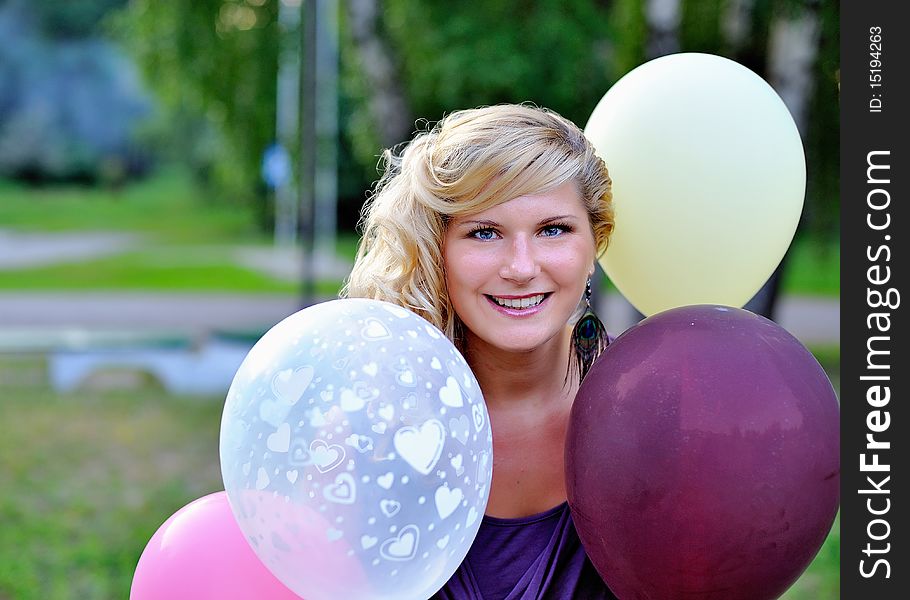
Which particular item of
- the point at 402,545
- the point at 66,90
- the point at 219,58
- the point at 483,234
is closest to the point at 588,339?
the point at 483,234

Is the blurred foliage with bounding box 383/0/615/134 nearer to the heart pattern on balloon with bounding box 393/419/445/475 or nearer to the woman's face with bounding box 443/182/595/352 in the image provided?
the woman's face with bounding box 443/182/595/352

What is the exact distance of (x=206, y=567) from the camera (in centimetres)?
175

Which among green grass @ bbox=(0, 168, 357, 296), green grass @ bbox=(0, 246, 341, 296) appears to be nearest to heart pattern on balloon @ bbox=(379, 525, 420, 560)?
green grass @ bbox=(0, 246, 341, 296)

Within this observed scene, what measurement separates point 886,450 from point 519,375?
2.28 feet

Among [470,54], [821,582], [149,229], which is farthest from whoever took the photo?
[149,229]

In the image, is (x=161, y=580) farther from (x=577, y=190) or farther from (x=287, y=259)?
(x=287, y=259)

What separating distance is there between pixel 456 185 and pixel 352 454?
55 cm

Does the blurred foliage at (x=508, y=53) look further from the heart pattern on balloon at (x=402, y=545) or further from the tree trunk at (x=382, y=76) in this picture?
the heart pattern on balloon at (x=402, y=545)

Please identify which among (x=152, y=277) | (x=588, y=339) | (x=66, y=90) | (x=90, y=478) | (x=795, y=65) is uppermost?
(x=66, y=90)

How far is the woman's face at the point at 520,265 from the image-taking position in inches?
68.7

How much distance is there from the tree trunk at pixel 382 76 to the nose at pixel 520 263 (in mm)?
5161

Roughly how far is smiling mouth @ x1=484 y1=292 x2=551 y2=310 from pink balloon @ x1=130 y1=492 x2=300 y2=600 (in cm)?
62

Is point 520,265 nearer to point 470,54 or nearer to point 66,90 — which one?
point 470,54

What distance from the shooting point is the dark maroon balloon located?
1485 millimetres
